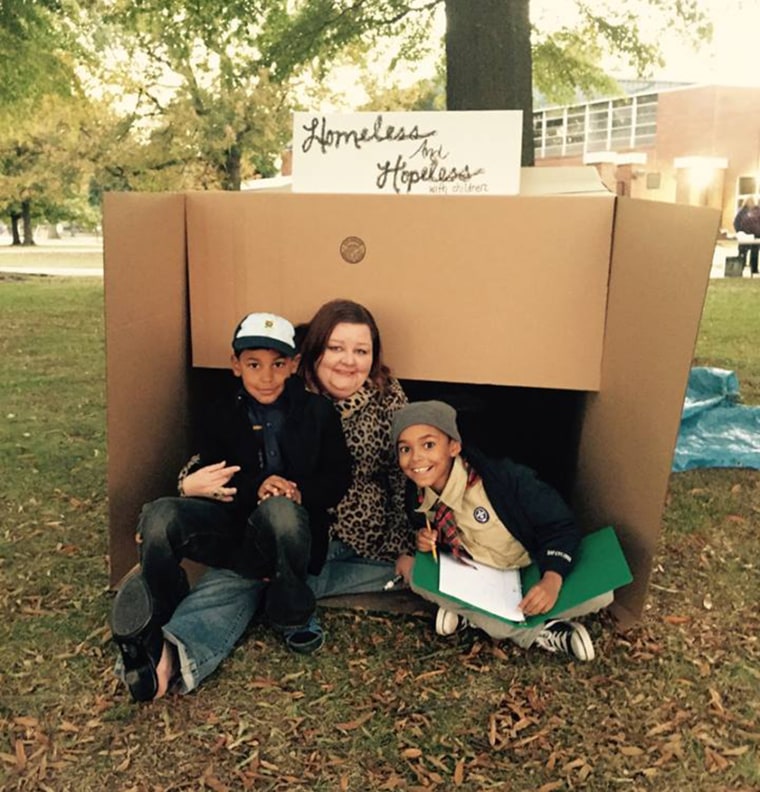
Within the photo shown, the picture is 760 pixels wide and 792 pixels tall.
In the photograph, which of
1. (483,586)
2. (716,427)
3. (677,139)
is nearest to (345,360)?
(483,586)

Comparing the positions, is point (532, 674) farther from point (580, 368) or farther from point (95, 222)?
point (95, 222)

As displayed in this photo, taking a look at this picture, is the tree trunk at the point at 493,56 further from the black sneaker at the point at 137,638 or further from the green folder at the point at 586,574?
the black sneaker at the point at 137,638

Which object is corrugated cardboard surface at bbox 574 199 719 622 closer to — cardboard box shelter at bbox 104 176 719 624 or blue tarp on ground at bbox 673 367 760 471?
cardboard box shelter at bbox 104 176 719 624

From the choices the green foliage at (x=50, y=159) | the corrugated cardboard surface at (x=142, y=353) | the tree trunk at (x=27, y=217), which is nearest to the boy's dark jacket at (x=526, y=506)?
the corrugated cardboard surface at (x=142, y=353)

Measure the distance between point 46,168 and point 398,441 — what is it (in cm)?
2287

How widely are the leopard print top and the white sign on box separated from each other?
0.57 metres

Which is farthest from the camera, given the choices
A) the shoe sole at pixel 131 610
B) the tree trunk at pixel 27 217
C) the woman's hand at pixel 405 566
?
the tree trunk at pixel 27 217

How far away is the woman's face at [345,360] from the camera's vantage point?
230 centimetres

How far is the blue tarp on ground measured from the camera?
11.9 ft

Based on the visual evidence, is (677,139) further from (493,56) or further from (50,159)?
(493,56)

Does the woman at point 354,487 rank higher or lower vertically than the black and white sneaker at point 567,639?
higher

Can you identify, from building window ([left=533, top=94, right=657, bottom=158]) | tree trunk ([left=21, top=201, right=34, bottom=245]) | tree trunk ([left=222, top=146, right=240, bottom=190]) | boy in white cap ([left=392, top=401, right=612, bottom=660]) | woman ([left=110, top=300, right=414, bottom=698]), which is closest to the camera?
boy in white cap ([left=392, top=401, right=612, bottom=660])

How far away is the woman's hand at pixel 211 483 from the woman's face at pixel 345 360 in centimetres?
39

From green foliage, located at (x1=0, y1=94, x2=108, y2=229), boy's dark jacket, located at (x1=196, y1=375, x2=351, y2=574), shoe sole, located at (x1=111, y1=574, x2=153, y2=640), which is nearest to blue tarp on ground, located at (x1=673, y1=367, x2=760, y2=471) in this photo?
boy's dark jacket, located at (x1=196, y1=375, x2=351, y2=574)
